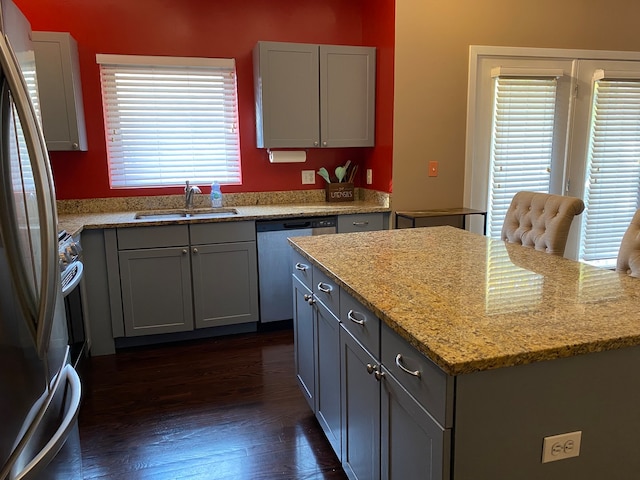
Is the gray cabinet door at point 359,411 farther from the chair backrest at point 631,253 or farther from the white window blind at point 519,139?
the white window blind at point 519,139

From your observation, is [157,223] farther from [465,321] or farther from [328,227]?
[465,321]

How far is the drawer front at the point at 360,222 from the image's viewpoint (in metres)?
3.65

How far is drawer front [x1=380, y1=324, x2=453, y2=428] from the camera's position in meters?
1.12

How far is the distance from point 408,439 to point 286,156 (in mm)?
2926

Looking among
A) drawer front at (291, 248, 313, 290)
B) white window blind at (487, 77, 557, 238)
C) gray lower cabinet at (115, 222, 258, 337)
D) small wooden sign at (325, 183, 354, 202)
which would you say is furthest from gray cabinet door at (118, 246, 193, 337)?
white window blind at (487, 77, 557, 238)

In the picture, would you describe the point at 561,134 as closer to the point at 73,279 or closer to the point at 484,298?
the point at 484,298

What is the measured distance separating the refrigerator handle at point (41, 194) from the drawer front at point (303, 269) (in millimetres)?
1126

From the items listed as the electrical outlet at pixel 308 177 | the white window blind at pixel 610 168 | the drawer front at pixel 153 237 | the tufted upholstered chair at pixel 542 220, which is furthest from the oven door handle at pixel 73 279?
the white window blind at pixel 610 168

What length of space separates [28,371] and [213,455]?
1.27 meters

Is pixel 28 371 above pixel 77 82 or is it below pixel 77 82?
below

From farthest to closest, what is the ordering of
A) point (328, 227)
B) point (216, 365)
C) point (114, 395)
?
point (328, 227)
point (216, 365)
point (114, 395)

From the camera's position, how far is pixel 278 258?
3555 millimetres

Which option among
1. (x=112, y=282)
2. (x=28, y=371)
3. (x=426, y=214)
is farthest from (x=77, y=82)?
(x=28, y=371)

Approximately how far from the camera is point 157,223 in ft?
10.6
